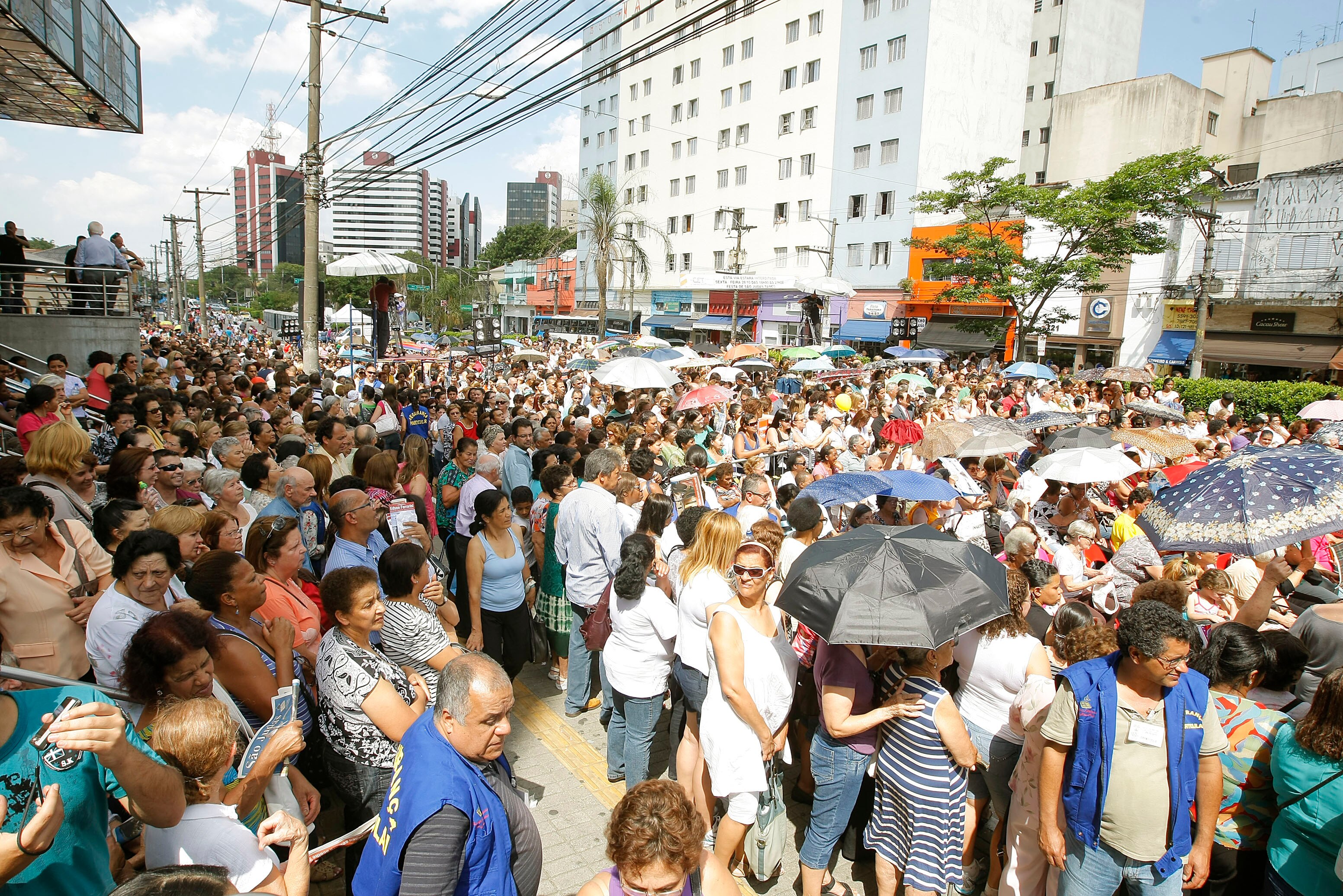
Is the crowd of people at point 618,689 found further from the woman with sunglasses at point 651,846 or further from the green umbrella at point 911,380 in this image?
the green umbrella at point 911,380

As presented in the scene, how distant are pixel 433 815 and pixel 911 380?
14.4 m

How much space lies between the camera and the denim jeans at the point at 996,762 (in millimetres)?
3516

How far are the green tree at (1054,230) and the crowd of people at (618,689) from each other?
2209cm

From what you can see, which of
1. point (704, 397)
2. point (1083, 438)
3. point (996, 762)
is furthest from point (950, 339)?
point (996, 762)

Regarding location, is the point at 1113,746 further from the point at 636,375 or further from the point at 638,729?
the point at 636,375

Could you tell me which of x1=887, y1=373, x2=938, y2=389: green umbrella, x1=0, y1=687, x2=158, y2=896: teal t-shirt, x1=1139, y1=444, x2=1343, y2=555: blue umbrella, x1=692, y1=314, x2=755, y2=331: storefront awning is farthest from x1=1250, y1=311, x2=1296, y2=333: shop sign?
x1=0, y1=687, x2=158, y2=896: teal t-shirt

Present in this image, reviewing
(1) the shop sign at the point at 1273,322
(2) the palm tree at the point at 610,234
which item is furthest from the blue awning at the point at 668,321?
(1) the shop sign at the point at 1273,322

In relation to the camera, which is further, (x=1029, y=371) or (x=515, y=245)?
(x=515, y=245)

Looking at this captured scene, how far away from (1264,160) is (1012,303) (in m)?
17.0

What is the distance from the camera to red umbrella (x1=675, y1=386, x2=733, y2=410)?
10469 millimetres

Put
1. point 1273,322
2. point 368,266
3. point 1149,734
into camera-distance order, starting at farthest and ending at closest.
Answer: point 1273,322
point 368,266
point 1149,734

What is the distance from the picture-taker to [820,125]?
40.0 meters

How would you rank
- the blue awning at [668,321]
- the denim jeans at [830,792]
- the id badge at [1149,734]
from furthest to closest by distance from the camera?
the blue awning at [668,321], the denim jeans at [830,792], the id badge at [1149,734]

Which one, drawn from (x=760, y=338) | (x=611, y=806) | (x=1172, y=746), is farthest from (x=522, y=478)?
(x=760, y=338)
